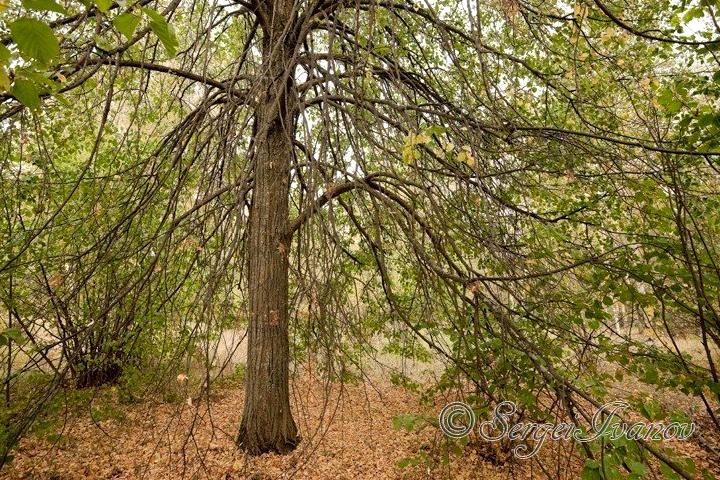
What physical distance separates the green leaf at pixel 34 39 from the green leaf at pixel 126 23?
14cm

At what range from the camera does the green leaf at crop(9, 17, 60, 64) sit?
3.03 feet

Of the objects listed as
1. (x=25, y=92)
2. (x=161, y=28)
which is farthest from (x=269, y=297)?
(x=161, y=28)

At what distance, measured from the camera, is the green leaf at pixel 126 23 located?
0.94 m

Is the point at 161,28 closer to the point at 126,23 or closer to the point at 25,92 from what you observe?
the point at 126,23

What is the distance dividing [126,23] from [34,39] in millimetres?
201

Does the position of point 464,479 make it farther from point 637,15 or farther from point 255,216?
point 637,15

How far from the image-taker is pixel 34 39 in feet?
3.11

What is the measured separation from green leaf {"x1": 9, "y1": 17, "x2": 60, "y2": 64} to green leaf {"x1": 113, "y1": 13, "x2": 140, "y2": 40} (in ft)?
0.47

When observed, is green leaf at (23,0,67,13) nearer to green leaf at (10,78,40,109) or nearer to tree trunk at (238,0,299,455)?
green leaf at (10,78,40,109)

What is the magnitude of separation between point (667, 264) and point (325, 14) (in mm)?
3244
